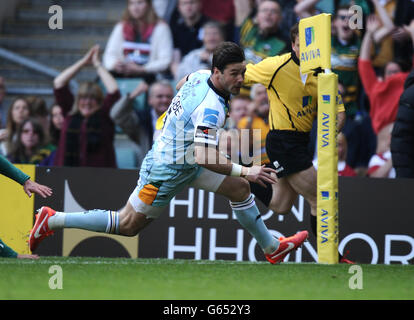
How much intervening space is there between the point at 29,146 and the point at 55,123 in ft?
1.54

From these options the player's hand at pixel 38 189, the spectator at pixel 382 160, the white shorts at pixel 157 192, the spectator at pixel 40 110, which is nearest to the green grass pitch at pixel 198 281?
the white shorts at pixel 157 192

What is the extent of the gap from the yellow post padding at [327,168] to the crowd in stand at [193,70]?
2965mm

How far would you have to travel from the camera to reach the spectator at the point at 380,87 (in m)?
10.0

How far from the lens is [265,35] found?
10469 millimetres

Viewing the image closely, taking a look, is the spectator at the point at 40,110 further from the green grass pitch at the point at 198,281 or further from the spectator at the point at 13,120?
the green grass pitch at the point at 198,281

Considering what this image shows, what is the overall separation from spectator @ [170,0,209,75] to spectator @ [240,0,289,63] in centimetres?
67

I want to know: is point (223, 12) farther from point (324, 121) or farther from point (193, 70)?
point (324, 121)

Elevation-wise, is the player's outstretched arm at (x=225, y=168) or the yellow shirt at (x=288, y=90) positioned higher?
the yellow shirt at (x=288, y=90)

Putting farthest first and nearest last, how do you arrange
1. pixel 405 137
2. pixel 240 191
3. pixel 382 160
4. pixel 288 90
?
pixel 382 160
pixel 405 137
pixel 288 90
pixel 240 191

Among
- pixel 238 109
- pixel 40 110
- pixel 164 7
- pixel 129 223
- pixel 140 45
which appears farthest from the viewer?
pixel 164 7

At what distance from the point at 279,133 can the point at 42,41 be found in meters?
6.42

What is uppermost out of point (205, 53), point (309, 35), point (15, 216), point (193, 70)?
point (205, 53)

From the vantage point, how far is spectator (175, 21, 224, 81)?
10.6m

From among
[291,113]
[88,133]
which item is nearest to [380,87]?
[291,113]
